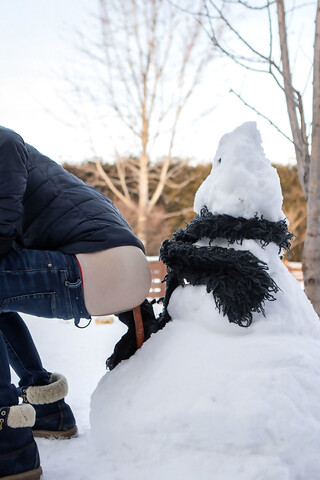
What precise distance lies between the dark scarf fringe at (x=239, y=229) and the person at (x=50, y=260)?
8.4 inches

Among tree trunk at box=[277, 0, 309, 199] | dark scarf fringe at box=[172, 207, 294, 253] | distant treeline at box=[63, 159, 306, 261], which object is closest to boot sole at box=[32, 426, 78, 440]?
dark scarf fringe at box=[172, 207, 294, 253]

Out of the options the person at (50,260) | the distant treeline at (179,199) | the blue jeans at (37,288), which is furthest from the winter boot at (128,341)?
the distant treeline at (179,199)

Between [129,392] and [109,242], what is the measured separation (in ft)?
1.47

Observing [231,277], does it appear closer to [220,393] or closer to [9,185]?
[220,393]

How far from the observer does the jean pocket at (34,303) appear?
52.4 inches

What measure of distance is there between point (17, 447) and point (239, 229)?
89cm

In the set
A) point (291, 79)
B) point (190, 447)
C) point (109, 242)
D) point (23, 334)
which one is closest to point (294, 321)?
point (190, 447)

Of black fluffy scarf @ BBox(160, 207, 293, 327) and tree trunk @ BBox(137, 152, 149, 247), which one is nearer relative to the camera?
black fluffy scarf @ BBox(160, 207, 293, 327)

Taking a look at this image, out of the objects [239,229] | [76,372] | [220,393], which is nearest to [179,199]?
[76,372]

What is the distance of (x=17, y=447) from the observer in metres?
1.28

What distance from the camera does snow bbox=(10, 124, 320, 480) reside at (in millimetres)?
1175

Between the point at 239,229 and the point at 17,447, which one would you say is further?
the point at 239,229

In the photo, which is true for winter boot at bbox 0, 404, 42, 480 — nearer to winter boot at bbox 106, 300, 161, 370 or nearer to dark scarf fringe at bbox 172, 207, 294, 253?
winter boot at bbox 106, 300, 161, 370

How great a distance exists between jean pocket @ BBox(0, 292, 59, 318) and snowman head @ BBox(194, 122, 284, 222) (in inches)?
22.8
